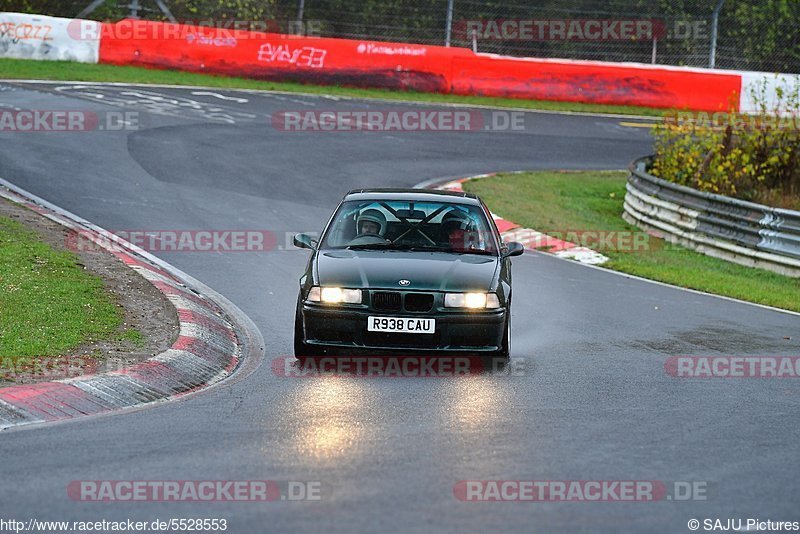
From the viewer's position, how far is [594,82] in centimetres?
3341

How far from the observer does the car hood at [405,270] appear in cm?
971

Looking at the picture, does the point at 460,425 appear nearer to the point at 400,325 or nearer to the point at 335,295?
the point at 400,325

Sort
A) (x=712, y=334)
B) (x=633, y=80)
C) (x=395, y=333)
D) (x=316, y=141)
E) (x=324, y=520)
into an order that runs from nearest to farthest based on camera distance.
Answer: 1. (x=324, y=520)
2. (x=395, y=333)
3. (x=712, y=334)
4. (x=316, y=141)
5. (x=633, y=80)

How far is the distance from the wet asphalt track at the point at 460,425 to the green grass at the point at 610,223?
97cm

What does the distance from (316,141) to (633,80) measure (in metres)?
12.2

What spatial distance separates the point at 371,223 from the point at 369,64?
21.8 meters

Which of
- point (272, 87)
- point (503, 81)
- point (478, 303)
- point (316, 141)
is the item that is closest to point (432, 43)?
point (503, 81)

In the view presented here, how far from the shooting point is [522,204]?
2061 cm

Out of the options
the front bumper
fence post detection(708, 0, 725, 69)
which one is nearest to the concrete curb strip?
the front bumper

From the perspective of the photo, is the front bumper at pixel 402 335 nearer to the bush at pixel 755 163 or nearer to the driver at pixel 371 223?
the driver at pixel 371 223

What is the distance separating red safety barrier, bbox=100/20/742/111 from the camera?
31.5 m

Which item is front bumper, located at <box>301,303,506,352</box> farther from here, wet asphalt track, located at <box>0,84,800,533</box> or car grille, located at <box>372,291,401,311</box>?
wet asphalt track, located at <box>0,84,800,533</box>

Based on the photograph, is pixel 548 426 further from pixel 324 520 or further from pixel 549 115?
pixel 549 115

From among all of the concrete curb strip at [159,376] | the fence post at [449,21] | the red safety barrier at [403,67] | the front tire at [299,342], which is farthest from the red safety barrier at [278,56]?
the front tire at [299,342]
